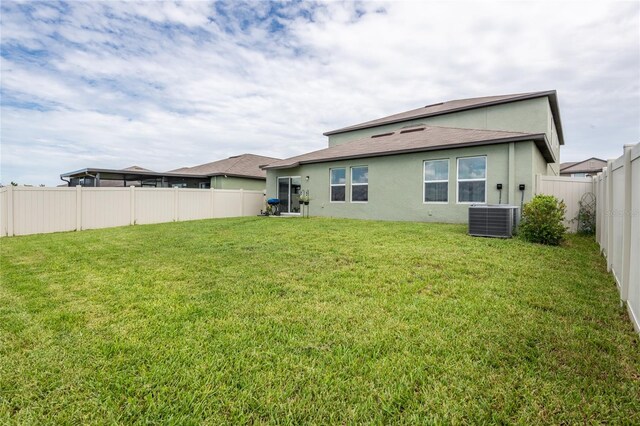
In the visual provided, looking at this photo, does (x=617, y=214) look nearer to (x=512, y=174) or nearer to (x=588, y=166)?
(x=512, y=174)

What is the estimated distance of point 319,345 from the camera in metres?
2.56

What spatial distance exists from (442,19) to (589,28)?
5.07 m

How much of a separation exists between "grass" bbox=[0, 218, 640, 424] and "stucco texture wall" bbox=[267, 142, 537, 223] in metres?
5.37

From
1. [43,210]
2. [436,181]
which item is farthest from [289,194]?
[43,210]

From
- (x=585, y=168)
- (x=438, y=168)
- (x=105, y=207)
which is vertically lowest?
(x=105, y=207)

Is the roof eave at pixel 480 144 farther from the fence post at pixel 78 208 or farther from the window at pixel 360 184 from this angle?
the fence post at pixel 78 208

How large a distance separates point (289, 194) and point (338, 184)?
393 cm

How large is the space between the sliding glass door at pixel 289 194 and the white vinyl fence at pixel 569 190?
10893mm

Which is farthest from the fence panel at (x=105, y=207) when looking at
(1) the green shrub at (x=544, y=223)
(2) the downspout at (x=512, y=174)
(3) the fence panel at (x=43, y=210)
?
(2) the downspout at (x=512, y=174)

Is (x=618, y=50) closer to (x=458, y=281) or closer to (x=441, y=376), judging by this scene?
(x=458, y=281)

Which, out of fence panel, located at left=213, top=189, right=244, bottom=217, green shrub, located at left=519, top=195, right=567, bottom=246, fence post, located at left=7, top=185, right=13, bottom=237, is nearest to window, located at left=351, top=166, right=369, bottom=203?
green shrub, located at left=519, top=195, right=567, bottom=246

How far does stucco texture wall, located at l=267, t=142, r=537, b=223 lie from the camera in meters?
9.66

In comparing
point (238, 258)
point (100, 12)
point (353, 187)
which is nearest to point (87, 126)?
point (100, 12)

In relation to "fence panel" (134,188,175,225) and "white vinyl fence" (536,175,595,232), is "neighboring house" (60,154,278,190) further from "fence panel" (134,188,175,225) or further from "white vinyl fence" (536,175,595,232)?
"white vinyl fence" (536,175,595,232)
